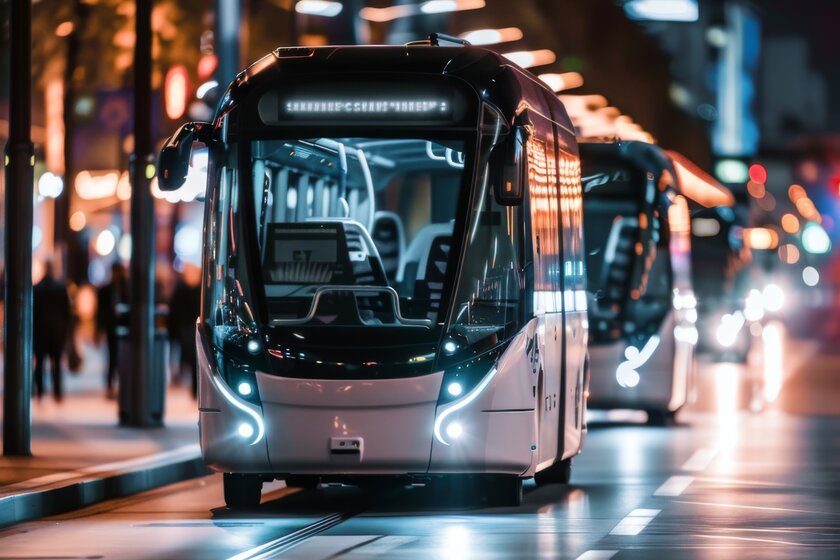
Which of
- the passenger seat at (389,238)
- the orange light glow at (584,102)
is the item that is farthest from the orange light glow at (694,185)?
the orange light glow at (584,102)

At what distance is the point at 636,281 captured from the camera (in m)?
23.8

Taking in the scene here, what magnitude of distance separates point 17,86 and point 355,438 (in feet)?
18.6

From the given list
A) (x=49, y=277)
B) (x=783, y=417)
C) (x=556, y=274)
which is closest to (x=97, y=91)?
(x=49, y=277)

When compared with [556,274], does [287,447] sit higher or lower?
lower

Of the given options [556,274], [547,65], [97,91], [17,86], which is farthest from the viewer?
[547,65]

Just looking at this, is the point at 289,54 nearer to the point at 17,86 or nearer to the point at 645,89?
the point at 17,86

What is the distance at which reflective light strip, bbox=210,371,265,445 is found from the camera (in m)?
13.9

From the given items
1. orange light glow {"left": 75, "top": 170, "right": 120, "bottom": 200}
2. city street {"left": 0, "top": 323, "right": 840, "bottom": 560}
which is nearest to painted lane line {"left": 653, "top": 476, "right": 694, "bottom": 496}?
city street {"left": 0, "top": 323, "right": 840, "bottom": 560}

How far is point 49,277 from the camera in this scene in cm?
2684

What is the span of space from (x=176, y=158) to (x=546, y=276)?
2.75m

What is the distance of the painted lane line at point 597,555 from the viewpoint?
11.6m

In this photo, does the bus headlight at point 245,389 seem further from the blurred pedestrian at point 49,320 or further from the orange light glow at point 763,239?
the orange light glow at point 763,239

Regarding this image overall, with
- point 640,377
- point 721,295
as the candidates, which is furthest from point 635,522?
point 721,295

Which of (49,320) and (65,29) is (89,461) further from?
(65,29)
